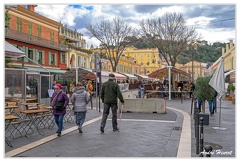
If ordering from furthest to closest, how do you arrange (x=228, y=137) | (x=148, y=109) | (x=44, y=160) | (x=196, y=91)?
(x=148, y=109), (x=196, y=91), (x=228, y=137), (x=44, y=160)

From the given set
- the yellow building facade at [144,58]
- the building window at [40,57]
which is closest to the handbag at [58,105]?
the building window at [40,57]

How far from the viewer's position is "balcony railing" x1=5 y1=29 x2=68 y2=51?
30.4 meters

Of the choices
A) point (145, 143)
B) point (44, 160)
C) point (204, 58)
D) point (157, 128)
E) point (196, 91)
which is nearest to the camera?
point (44, 160)

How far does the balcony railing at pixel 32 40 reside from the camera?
99.8ft

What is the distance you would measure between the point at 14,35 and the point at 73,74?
8.57 meters

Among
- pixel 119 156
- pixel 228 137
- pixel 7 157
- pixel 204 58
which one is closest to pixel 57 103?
pixel 7 157

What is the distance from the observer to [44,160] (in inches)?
215

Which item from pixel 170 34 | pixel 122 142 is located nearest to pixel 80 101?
pixel 122 142

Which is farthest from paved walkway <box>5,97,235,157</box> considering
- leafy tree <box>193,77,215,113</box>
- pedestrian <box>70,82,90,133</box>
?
leafy tree <box>193,77,215,113</box>

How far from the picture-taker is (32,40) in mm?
34906

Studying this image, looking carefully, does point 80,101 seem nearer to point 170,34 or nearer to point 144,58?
point 170,34

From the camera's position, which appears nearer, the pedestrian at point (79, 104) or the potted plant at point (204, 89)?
the pedestrian at point (79, 104)

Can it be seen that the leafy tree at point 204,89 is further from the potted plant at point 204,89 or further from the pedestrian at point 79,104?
the pedestrian at point 79,104

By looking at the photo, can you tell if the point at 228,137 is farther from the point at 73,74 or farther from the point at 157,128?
the point at 73,74
